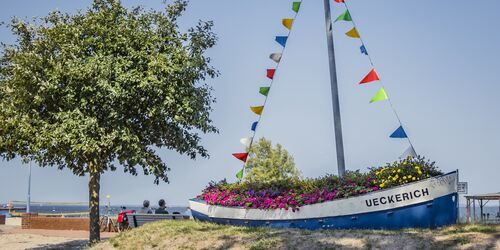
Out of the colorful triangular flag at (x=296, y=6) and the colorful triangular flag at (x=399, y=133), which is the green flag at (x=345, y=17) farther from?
the colorful triangular flag at (x=399, y=133)

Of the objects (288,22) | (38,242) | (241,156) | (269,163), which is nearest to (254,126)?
(241,156)

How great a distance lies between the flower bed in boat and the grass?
1066mm

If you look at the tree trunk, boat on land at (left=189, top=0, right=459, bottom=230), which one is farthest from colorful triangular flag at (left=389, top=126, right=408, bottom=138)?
the tree trunk

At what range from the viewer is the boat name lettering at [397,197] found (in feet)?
47.2

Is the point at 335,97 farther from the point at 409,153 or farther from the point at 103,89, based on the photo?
the point at 103,89

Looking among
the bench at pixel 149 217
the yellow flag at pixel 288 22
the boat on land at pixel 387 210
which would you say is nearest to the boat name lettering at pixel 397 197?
the boat on land at pixel 387 210

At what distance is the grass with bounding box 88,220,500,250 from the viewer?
12.7 meters

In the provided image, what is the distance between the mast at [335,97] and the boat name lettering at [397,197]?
249 cm

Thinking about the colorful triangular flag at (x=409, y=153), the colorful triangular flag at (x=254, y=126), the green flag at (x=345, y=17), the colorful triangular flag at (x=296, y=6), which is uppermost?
the colorful triangular flag at (x=296, y=6)

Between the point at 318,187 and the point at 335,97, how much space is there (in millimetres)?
3193

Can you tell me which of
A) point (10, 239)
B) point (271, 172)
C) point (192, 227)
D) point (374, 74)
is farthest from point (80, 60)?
point (271, 172)

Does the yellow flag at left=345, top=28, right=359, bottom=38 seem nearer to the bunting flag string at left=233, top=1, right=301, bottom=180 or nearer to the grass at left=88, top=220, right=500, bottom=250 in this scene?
the bunting flag string at left=233, top=1, right=301, bottom=180

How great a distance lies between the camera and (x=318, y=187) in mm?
16828

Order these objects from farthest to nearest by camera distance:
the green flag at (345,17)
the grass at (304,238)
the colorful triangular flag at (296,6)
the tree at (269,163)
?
the tree at (269,163), the colorful triangular flag at (296,6), the green flag at (345,17), the grass at (304,238)
